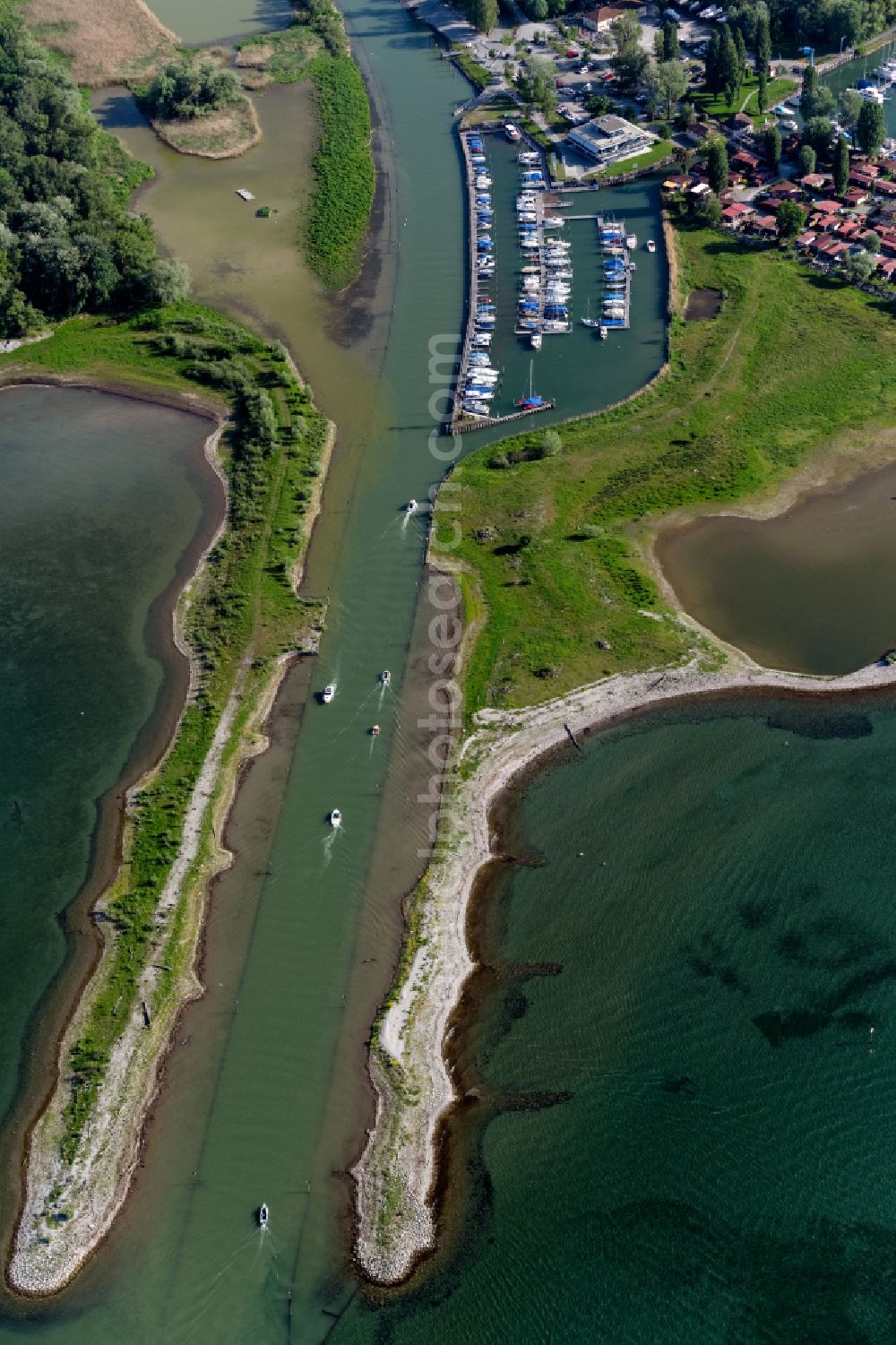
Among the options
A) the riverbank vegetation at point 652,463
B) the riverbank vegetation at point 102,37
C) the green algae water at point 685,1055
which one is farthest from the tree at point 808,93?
the green algae water at point 685,1055

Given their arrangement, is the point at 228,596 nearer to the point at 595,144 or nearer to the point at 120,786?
the point at 120,786

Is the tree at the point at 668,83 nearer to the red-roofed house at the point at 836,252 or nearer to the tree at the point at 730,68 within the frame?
the tree at the point at 730,68

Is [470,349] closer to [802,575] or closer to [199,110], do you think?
[802,575]

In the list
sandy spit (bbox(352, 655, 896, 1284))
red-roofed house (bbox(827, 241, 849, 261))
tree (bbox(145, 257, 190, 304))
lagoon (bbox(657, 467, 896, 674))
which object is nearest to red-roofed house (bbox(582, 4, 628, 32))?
red-roofed house (bbox(827, 241, 849, 261))

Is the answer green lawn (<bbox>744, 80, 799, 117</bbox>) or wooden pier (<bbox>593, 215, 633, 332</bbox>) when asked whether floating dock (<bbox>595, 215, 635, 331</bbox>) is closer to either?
wooden pier (<bbox>593, 215, 633, 332</bbox>)

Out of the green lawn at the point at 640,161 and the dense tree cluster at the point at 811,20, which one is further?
the dense tree cluster at the point at 811,20

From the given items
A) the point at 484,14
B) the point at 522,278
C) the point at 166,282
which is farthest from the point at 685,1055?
the point at 484,14
